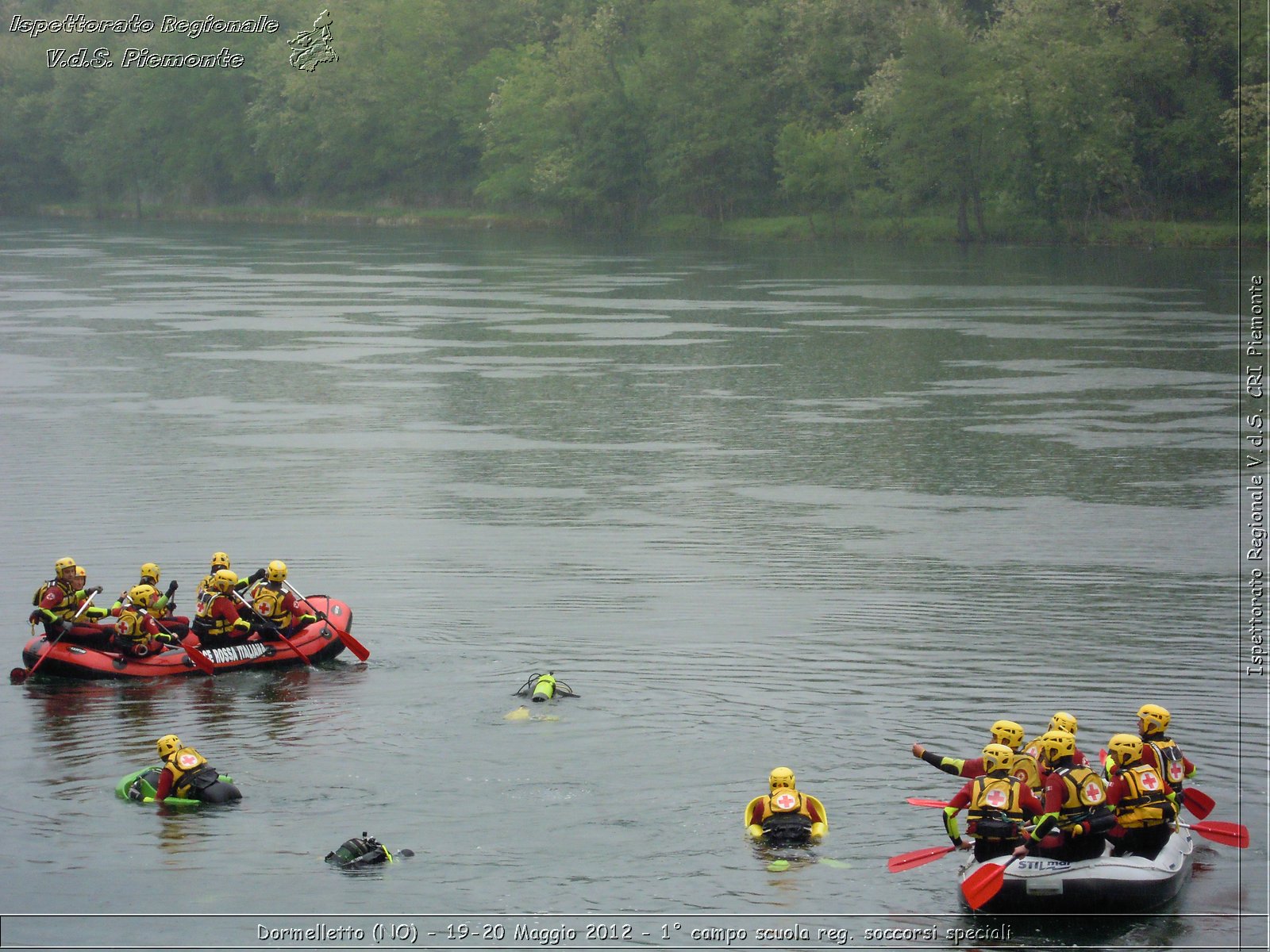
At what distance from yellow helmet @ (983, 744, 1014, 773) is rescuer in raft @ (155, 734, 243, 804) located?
7.76 meters

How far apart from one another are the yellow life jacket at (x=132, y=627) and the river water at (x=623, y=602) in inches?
24.2

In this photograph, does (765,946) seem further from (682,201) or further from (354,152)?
(354,152)

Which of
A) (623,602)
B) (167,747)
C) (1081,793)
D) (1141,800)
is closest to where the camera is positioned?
(1081,793)

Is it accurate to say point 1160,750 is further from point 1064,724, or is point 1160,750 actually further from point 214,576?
point 214,576

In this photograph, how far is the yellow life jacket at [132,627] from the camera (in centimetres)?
2153

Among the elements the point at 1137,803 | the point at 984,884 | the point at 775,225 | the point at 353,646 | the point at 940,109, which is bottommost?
the point at 984,884

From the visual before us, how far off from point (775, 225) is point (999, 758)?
9640cm

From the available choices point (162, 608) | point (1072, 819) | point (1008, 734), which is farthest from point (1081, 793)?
point (162, 608)

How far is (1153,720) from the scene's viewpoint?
49.8 feet

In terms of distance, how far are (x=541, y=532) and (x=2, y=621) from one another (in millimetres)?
9276

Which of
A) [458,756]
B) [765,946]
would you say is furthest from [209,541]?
[765,946]

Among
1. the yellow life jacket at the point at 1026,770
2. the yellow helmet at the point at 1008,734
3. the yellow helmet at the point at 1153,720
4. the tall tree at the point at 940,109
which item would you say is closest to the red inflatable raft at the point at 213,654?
the yellow helmet at the point at 1008,734

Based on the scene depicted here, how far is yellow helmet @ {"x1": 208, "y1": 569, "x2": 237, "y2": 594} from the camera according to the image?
71.7 feet

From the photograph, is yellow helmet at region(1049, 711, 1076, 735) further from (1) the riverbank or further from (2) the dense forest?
(1) the riverbank
